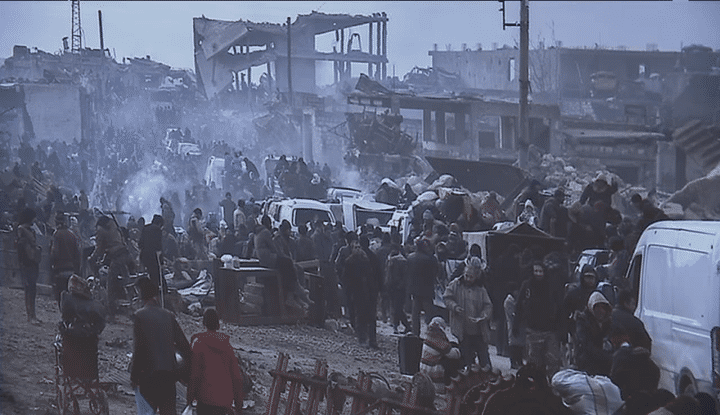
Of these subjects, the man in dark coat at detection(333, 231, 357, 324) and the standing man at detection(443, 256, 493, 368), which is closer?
the standing man at detection(443, 256, 493, 368)

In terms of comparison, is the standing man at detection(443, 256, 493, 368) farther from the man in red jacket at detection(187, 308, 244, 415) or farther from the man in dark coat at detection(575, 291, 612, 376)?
the man in red jacket at detection(187, 308, 244, 415)

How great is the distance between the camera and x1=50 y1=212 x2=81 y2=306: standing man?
13156 millimetres

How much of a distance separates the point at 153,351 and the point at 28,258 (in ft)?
19.6

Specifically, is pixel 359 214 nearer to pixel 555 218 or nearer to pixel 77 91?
pixel 555 218

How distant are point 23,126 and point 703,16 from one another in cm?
2215

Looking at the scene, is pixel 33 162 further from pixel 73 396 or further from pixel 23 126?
pixel 73 396

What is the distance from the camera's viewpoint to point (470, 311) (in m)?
12.1

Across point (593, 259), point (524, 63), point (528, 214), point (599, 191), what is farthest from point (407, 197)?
point (593, 259)

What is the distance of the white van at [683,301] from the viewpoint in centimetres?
907

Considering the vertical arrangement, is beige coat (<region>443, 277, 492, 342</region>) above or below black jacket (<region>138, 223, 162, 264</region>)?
below

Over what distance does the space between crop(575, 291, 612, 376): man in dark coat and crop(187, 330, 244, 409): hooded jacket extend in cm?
360

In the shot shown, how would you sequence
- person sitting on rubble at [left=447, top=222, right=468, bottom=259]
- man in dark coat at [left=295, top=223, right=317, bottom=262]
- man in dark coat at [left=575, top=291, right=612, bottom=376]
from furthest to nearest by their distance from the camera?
man in dark coat at [left=295, top=223, right=317, bottom=262] < person sitting on rubble at [left=447, top=222, right=468, bottom=259] < man in dark coat at [left=575, top=291, right=612, bottom=376]

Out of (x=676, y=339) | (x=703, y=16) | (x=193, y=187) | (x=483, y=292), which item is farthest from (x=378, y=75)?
(x=676, y=339)

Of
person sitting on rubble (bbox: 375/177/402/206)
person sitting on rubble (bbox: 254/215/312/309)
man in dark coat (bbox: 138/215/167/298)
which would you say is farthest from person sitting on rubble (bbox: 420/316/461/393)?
person sitting on rubble (bbox: 375/177/402/206)
